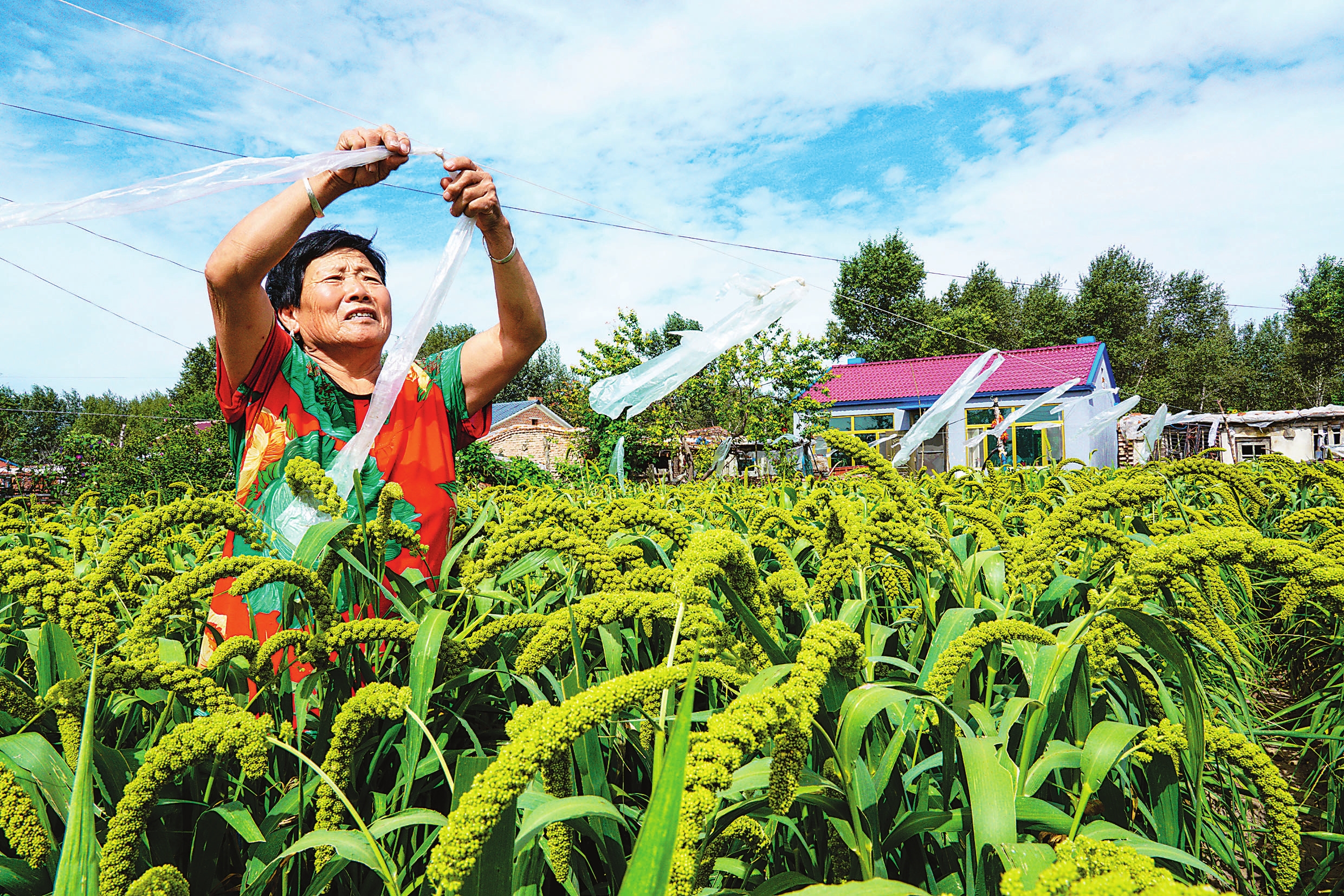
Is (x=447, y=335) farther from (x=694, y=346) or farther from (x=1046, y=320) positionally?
(x=694, y=346)

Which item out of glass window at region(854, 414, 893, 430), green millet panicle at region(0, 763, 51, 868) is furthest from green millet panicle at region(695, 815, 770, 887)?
glass window at region(854, 414, 893, 430)

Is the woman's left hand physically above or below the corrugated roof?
below

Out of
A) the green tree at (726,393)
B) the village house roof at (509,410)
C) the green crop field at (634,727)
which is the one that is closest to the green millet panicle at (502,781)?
the green crop field at (634,727)

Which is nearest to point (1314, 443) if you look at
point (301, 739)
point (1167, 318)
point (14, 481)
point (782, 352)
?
point (782, 352)

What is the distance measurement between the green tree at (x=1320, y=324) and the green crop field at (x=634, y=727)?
157ft

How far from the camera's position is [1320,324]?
127 feet

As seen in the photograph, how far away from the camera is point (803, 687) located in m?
0.71

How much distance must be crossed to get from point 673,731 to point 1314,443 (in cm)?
3168

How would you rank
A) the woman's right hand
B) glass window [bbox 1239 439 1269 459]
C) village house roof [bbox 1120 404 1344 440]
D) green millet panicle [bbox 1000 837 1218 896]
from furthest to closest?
glass window [bbox 1239 439 1269 459] < village house roof [bbox 1120 404 1344 440] < the woman's right hand < green millet panicle [bbox 1000 837 1218 896]

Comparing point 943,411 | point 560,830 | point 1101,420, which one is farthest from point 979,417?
point 560,830

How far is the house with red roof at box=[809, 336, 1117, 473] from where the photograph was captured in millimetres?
22094

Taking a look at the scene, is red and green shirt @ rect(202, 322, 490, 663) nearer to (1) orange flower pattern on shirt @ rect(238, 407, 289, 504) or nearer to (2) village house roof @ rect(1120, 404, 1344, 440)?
(1) orange flower pattern on shirt @ rect(238, 407, 289, 504)

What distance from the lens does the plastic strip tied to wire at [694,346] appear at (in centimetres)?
364

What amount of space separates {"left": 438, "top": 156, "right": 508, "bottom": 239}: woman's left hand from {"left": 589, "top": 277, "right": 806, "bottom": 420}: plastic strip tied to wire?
1504 millimetres
